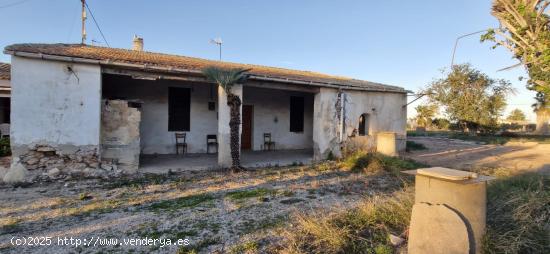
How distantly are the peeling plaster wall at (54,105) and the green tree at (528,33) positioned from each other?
985cm

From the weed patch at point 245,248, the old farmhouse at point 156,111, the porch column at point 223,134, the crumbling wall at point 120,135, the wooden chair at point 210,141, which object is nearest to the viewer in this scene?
the weed patch at point 245,248

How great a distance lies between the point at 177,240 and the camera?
3.70 metres

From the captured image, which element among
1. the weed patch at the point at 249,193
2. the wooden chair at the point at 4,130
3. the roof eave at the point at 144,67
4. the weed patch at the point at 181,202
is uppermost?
the roof eave at the point at 144,67

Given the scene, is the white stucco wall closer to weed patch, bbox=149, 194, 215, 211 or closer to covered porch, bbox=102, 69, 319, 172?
covered porch, bbox=102, 69, 319, 172

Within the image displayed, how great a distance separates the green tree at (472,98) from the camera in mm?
22406

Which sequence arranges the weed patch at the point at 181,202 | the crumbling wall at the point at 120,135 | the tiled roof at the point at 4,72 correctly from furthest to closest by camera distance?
the tiled roof at the point at 4,72 → the crumbling wall at the point at 120,135 → the weed patch at the point at 181,202

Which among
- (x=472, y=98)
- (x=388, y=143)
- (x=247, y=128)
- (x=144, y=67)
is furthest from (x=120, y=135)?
(x=472, y=98)

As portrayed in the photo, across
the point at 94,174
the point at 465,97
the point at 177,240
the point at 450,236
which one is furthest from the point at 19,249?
the point at 465,97

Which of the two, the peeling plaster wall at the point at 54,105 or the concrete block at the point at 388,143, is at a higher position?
the peeling plaster wall at the point at 54,105

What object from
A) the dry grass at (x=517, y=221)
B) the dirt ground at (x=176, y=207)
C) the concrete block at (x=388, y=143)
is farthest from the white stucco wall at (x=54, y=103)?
the concrete block at (x=388, y=143)

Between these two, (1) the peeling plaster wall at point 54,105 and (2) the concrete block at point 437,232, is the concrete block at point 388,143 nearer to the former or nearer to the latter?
(2) the concrete block at point 437,232

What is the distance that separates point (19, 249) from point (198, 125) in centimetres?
808

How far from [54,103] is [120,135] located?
5.41 feet

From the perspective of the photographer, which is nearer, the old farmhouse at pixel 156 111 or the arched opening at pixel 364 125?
the old farmhouse at pixel 156 111
